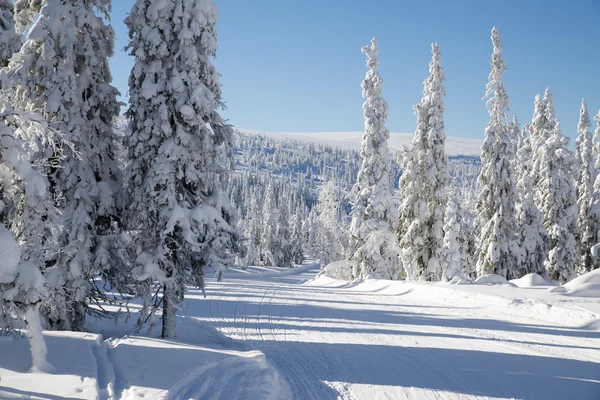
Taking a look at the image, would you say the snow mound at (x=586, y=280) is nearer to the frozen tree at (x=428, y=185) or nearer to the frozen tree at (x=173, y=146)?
the frozen tree at (x=428, y=185)

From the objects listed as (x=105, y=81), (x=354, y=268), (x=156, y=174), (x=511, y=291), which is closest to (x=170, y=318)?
(x=156, y=174)

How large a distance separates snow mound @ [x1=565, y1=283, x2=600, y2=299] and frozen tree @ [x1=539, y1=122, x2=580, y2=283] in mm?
16626

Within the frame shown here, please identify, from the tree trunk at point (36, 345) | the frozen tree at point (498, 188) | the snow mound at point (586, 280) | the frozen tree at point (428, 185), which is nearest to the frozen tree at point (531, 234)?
the frozen tree at point (498, 188)

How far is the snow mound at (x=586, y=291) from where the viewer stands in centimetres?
1596

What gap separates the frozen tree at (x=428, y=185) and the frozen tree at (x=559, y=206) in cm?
771

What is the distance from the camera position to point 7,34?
14.6 meters

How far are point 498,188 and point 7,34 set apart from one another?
27.0 m

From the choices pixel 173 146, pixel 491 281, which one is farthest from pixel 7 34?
pixel 491 281

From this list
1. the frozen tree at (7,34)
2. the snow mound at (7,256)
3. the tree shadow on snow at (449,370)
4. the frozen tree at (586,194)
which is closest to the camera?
the snow mound at (7,256)

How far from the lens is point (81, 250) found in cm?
1312

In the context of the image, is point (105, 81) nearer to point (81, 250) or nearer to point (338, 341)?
point (81, 250)

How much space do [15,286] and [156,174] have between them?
16.4 feet

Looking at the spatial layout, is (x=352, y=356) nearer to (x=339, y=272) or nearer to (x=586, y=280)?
(x=586, y=280)

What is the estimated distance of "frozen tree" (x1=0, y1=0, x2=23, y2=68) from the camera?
574 inches
